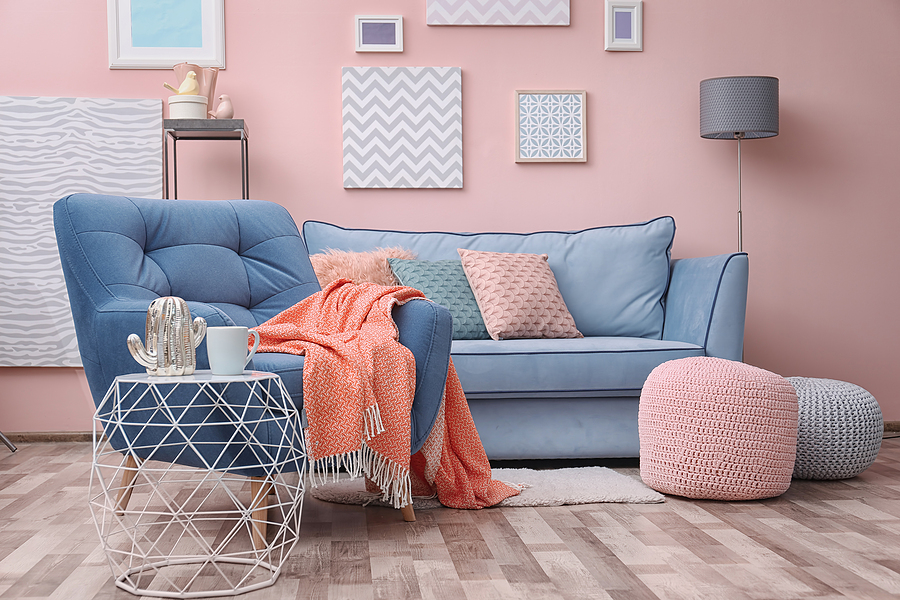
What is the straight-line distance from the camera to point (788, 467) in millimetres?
2287

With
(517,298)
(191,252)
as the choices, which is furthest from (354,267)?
(191,252)

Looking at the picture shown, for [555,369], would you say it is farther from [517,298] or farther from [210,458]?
[210,458]

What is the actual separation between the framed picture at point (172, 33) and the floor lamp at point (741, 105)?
7.40 feet

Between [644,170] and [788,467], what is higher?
[644,170]

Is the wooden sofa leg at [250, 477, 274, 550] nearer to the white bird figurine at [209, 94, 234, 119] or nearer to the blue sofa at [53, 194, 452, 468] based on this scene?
the blue sofa at [53, 194, 452, 468]

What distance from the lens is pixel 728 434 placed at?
7.34 ft

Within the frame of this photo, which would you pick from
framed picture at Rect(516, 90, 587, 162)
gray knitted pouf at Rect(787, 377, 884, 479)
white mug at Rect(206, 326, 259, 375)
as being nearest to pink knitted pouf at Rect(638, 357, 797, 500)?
gray knitted pouf at Rect(787, 377, 884, 479)

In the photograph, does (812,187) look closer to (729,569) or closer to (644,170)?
(644,170)

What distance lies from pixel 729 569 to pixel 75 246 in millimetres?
1789

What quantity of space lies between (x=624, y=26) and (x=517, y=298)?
1.58m

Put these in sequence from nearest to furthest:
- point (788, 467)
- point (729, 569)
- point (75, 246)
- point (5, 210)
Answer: point (729, 569) → point (75, 246) → point (788, 467) → point (5, 210)

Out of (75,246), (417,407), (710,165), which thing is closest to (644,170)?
(710,165)

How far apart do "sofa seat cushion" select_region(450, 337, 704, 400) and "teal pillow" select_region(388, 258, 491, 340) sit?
0.87 ft

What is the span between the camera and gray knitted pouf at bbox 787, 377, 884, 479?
249 cm
